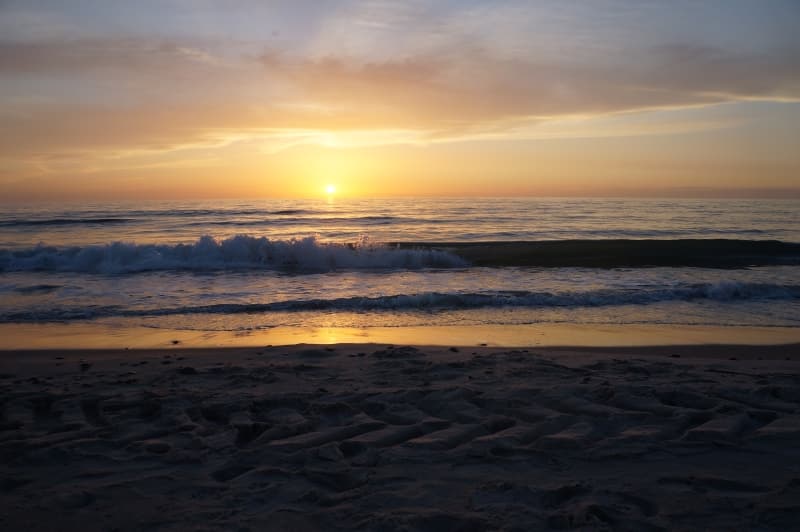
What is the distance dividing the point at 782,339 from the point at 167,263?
15.5 m

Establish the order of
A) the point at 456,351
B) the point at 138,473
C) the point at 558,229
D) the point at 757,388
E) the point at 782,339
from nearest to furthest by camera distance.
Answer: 1. the point at 138,473
2. the point at 757,388
3. the point at 456,351
4. the point at 782,339
5. the point at 558,229

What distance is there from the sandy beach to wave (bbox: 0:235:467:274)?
36.0 ft

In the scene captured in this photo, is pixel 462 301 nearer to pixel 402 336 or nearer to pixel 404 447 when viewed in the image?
pixel 402 336

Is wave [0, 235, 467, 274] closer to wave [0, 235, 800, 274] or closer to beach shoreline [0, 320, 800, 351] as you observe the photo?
wave [0, 235, 800, 274]

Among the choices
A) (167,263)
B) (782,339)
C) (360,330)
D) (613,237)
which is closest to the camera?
(782,339)

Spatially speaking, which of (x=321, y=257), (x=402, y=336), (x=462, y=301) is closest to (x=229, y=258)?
(x=321, y=257)

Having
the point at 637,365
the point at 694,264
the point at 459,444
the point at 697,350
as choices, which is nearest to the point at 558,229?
the point at 694,264

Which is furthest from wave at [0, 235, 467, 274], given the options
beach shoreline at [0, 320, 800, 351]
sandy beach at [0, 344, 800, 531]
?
sandy beach at [0, 344, 800, 531]

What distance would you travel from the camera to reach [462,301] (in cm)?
1048

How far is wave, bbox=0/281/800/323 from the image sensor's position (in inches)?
387

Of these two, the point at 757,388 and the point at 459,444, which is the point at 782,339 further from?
the point at 459,444

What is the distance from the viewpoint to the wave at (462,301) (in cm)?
984

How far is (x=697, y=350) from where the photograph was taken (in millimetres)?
7262

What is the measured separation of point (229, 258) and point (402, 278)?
6.80m
